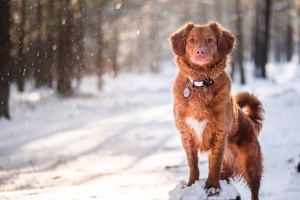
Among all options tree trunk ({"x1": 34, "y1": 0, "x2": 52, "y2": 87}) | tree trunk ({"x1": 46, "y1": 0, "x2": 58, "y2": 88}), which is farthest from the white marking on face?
tree trunk ({"x1": 34, "y1": 0, "x2": 52, "y2": 87})

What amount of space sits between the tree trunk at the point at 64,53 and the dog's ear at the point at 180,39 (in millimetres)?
15468

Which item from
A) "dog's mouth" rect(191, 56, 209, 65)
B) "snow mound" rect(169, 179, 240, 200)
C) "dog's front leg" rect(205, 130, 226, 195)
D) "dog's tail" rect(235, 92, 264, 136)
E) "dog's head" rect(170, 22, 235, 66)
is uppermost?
"dog's head" rect(170, 22, 235, 66)

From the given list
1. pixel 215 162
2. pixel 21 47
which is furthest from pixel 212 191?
pixel 21 47

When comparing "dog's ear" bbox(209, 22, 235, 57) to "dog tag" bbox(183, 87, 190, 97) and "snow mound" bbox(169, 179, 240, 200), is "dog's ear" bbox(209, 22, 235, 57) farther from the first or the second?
"snow mound" bbox(169, 179, 240, 200)

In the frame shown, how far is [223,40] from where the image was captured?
386cm

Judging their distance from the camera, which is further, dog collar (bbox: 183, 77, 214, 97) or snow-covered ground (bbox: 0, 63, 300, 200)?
snow-covered ground (bbox: 0, 63, 300, 200)

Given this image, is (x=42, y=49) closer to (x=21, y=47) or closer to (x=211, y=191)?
(x=21, y=47)

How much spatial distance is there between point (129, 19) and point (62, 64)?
951 cm

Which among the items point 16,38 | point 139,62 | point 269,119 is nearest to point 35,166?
point 269,119

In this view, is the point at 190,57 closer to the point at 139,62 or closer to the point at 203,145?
the point at 203,145

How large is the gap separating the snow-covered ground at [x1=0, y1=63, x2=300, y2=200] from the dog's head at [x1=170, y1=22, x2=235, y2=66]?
1797 mm

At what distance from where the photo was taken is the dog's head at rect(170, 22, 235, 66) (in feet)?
12.2

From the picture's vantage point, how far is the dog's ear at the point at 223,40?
3.85 metres

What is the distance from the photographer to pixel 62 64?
20.2 m
